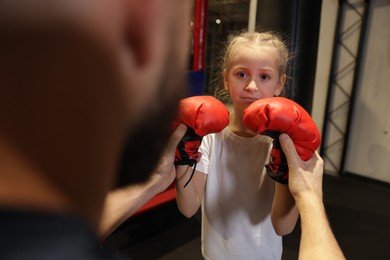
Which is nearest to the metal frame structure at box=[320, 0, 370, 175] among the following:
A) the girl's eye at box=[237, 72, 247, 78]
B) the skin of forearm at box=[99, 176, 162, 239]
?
the girl's eye at box=[237, 72, 247, 78]

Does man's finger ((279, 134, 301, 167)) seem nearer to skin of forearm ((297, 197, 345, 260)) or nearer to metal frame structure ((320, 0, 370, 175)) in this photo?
skin of forearm ((297, 197, 345, 260))

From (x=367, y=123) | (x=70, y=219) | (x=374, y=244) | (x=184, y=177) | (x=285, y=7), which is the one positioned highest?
(x=285, y=7)

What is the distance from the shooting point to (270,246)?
1.07 m

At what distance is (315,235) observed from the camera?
75 centimetres

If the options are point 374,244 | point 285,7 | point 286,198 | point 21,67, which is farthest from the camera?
point 374,244

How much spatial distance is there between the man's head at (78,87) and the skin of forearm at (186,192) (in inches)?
30.7

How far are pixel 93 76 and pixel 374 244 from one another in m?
2.65

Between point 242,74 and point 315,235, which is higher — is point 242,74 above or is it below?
above

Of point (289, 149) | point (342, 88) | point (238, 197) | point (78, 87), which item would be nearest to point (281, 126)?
point (289, 149)

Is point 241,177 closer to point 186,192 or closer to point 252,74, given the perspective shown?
point 186,192

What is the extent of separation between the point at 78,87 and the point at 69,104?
0.04ft

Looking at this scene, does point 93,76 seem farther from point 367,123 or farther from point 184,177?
point 367,123

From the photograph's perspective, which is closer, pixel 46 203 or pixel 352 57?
pixel 46 203

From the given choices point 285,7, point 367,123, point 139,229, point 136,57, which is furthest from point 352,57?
point 136,57
